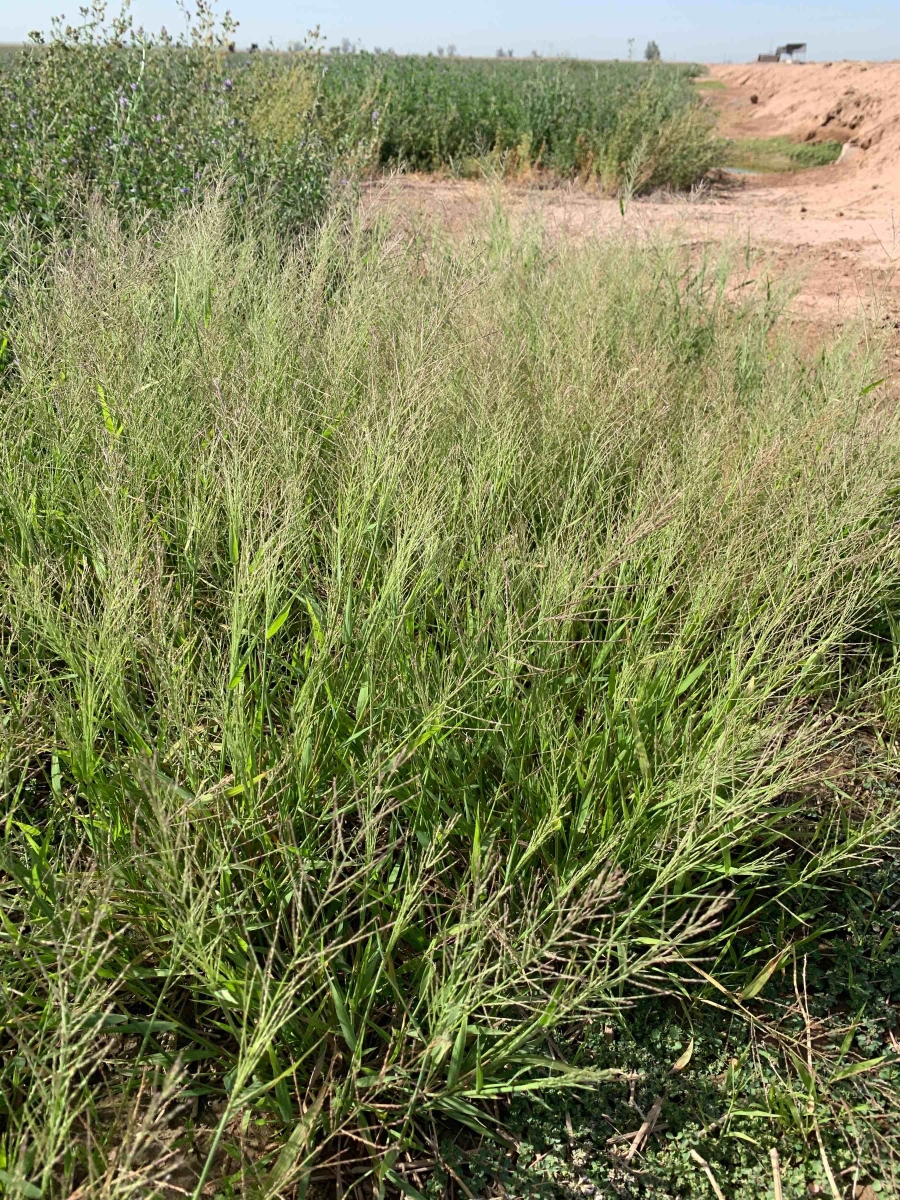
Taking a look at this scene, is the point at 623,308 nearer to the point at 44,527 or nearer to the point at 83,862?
the point at 44,527

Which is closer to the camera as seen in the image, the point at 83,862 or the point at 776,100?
the point at 83,862

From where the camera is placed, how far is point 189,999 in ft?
4.72

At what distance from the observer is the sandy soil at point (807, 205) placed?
4.64 m

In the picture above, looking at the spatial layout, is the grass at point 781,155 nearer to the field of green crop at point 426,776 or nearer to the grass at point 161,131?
the grass at point 161,131

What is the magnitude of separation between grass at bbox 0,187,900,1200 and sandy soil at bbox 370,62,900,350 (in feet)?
6.11

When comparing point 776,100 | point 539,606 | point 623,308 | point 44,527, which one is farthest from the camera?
point 776,100

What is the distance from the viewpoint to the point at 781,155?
15.7 metres

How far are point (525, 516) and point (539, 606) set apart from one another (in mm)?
606

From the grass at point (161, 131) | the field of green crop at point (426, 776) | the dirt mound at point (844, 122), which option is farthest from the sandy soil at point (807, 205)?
the field of green crop at point (426, 776)

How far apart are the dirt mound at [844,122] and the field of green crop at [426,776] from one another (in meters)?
9.05

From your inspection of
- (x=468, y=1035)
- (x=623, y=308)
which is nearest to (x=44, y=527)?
(x=468, y=1035)

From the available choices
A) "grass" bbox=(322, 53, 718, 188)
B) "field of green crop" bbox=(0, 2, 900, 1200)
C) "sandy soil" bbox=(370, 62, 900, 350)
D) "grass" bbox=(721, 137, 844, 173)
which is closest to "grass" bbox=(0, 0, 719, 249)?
"sandy soil" bbox=(370, 62, 900, 350)

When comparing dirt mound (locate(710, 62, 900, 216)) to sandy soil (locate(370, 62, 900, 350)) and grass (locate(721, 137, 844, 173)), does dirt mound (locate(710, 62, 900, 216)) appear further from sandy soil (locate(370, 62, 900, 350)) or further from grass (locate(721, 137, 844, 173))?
grass (locate(721, 137, 844, 173))

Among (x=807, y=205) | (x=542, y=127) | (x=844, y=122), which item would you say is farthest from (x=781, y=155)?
(x=807, y=205)
